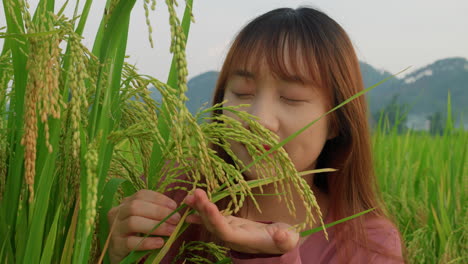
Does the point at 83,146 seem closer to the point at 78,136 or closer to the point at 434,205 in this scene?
the point at 78,136

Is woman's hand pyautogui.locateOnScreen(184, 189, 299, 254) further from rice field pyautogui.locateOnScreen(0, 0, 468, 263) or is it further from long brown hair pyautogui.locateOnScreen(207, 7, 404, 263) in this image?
long brown hair pyautogui.locateOnScreen(207, 7, 404, 263)

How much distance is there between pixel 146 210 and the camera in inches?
58.0

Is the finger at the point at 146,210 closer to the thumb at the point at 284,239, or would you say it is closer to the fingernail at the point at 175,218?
the fingernail at the point at 175,218

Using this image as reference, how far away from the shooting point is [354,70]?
250 centimetres

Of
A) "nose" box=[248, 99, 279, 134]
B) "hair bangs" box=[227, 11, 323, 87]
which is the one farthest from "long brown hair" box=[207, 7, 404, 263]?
"nose" box=[248, 99, 279, 134]

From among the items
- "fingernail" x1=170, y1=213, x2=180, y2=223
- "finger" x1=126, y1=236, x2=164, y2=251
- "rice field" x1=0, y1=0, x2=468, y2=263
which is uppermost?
"rice field" x1=0, y1=0, x2=468, y2=263

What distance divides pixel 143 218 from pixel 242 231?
288 mm

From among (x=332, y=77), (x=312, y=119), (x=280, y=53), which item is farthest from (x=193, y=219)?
(x=332, y=77)

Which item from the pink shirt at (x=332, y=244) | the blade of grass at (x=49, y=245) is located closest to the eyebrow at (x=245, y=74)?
the pink shirt at (x=332, y=244)

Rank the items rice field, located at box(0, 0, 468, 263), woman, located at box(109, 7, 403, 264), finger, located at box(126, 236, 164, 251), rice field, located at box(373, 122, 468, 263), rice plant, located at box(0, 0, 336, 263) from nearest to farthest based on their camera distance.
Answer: rice field, located at box(0, 0, 468, 263) < rice plant, located at box(0, 0, 336, 263) < finger, located at box(126, 236, 164, 251) < woman, located at box(109, 7, 403, 264) < rice field, located at box(373, 122, 468, 263)

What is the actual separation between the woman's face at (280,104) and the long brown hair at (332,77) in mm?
53

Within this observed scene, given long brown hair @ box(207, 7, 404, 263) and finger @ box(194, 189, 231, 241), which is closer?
finger @ box(194, 189, 231, 241)

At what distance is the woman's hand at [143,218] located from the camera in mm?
1474

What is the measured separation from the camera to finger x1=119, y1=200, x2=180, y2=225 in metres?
1.47
